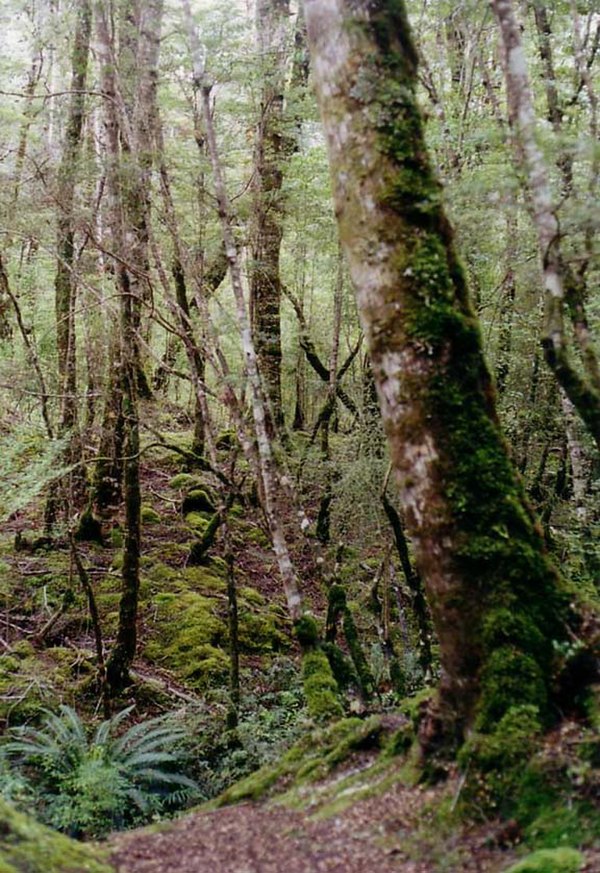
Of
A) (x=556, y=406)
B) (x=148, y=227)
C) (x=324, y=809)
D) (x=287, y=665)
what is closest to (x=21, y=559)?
(x=287, y=665)

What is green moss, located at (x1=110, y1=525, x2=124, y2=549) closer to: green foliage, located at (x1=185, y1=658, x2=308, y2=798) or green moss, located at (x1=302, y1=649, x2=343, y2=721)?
green foliage, located at (x1=185, y1=658, x2=308, y2=798)

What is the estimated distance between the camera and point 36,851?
10.0 ft

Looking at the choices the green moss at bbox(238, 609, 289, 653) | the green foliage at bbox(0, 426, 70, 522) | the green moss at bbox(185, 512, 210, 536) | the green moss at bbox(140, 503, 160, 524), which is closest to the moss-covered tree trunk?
the green foliage at bbox(0, 426, 70, 522)

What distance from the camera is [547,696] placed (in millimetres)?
3545

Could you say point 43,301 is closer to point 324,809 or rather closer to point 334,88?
point 334,88

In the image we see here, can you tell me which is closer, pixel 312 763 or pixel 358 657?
pixel 312 763

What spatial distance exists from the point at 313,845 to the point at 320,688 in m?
2.22

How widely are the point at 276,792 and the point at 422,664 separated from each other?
386 cm

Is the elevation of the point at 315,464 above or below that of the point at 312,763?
above

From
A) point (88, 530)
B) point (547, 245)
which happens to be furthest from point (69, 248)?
Result: point (547, 245)

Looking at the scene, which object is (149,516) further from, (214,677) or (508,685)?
(508,685)

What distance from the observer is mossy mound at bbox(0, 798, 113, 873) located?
9.52ft

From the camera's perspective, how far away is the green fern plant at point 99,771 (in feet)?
19.4

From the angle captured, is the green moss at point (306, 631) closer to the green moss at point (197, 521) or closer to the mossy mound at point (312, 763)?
the mossy mound at point (312, 763)
